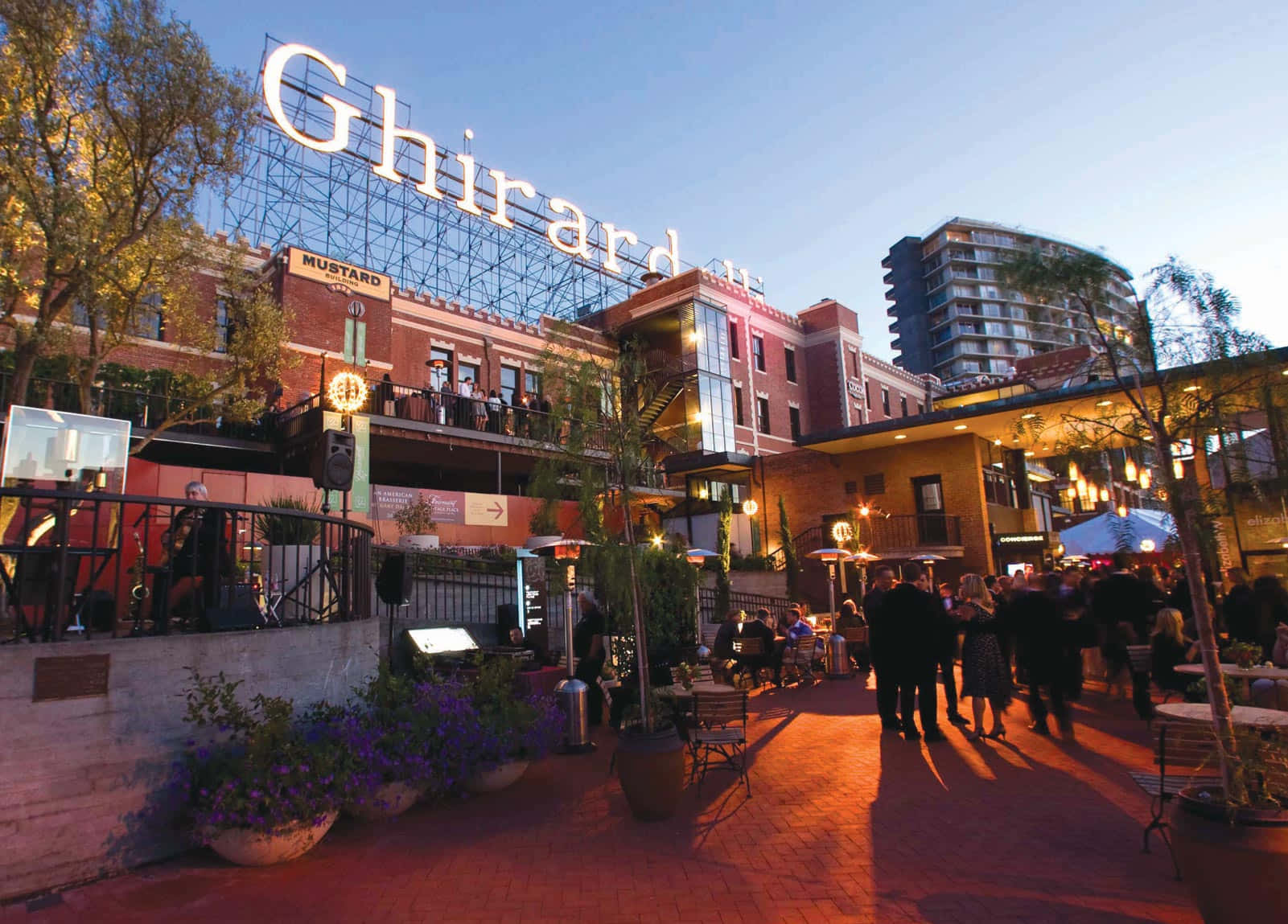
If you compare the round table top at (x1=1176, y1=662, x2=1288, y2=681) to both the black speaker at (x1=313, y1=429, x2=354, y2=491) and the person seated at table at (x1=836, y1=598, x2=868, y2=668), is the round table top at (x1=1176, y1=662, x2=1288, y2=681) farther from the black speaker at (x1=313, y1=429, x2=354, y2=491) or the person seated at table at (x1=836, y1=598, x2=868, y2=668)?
the black speaker at (x1=313, y1=429, x2=354, y2=491)

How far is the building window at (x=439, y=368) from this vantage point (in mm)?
26500

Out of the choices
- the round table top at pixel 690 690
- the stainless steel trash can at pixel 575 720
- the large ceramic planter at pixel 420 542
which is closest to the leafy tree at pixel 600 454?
the round table top at pixel 690 690

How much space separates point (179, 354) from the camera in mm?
21250

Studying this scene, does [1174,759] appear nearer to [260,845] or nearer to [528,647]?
[260,845]

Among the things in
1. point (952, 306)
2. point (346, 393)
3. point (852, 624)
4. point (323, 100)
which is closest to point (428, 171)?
point (323, 100)

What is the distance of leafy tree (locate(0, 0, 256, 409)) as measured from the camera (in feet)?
34.2

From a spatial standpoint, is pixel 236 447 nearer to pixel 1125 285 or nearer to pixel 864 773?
pixel 864 773

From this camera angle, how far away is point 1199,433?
454 centimetres

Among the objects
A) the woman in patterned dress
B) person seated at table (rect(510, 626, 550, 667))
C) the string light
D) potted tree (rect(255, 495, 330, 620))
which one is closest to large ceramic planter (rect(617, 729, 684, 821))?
the woman in patterned dress

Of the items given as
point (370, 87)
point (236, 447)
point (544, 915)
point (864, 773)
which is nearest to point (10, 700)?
point (544, 915)

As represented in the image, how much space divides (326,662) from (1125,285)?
263 inches

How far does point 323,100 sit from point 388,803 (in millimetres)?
26878

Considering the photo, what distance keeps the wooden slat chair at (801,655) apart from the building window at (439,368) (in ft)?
57.2

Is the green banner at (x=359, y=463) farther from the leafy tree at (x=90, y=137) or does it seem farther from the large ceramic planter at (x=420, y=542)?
the leafy tree at (x=90, y=137)
